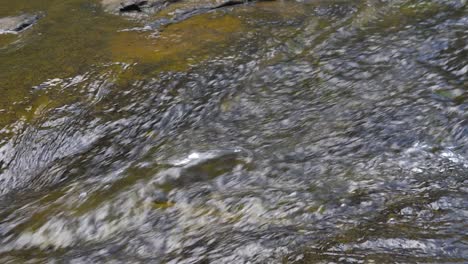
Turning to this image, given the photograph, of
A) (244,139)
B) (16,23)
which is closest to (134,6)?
(16,23)

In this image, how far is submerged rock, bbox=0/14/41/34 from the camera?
317 inches

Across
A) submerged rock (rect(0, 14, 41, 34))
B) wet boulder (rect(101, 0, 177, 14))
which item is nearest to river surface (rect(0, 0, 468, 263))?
submerged rock (rect(0, 14, 41, 34))

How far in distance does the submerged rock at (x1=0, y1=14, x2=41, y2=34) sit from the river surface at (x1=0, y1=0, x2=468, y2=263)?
0.33 m

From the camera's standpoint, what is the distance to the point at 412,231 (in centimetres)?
316

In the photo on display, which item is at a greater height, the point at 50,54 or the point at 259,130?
the point at 50,54

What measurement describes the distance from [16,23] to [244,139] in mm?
5246

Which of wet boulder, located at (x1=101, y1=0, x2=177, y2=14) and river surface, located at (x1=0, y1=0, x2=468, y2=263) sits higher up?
wet boulder, located at (x1=101, y1=0, x2=177, y2=14)

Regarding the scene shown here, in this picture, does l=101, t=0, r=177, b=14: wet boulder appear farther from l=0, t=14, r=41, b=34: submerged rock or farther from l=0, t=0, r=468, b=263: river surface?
l=0, t=14, r=41, b=34: submerged rock

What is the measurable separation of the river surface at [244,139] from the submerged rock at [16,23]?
1.10 ft

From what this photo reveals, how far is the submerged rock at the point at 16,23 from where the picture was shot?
8.05 meters

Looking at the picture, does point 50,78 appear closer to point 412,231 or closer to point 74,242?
point 74,242

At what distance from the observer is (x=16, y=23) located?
8250 mm

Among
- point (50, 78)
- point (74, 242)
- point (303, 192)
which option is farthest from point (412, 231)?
point (50, 78)

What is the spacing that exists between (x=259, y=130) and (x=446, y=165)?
1715 millimetres
